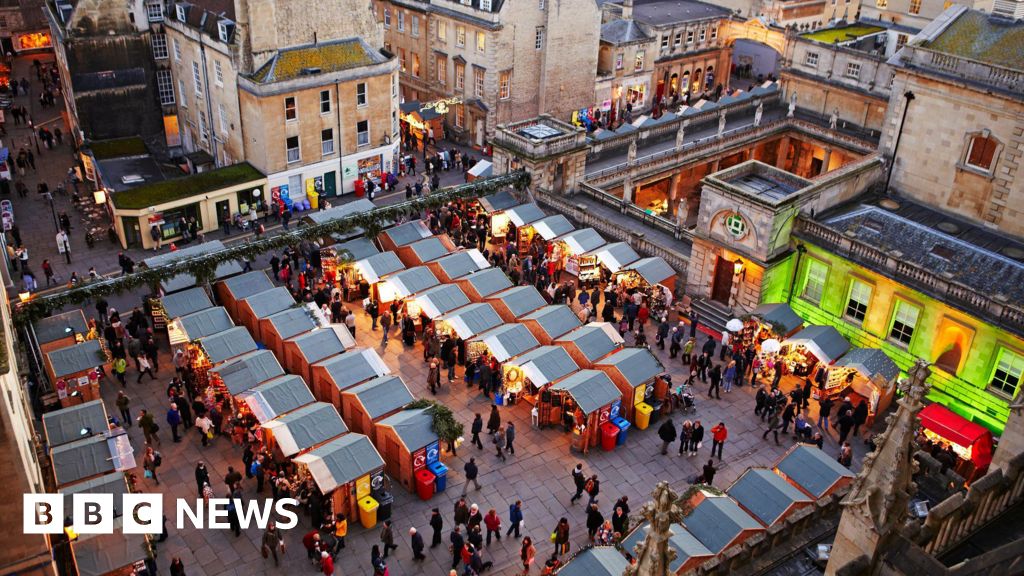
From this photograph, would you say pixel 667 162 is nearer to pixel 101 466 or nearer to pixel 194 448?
pixel 194 448

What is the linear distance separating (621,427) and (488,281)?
31.4 feet

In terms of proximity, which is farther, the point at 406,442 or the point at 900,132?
the point at 900,132

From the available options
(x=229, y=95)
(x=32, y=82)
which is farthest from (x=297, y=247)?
(x=32, y=82)

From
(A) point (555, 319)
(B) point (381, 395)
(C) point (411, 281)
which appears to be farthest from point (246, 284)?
(A) point (555, 319)

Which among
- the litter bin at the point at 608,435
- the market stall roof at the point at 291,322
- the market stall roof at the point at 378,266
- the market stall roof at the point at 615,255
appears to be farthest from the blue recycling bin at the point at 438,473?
the market stall roof at the point at 615,255

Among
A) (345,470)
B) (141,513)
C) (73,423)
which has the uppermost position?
(73,423)

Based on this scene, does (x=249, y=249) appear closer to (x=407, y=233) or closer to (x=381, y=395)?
(x=407, y=233)

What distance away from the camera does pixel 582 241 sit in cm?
3956

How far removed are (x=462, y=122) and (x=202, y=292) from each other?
2869 cm

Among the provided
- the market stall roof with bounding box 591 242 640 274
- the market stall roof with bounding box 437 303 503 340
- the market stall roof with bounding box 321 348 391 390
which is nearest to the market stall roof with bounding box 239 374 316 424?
the market stall roof with bounding box 321 348 391 390

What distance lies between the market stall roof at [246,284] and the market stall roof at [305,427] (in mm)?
8294

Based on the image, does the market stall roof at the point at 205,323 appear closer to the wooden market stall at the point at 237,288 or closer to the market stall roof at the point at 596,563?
the wooden market stall at the point at 237,288

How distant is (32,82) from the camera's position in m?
65.1

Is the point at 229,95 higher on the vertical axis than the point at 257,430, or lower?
higher
